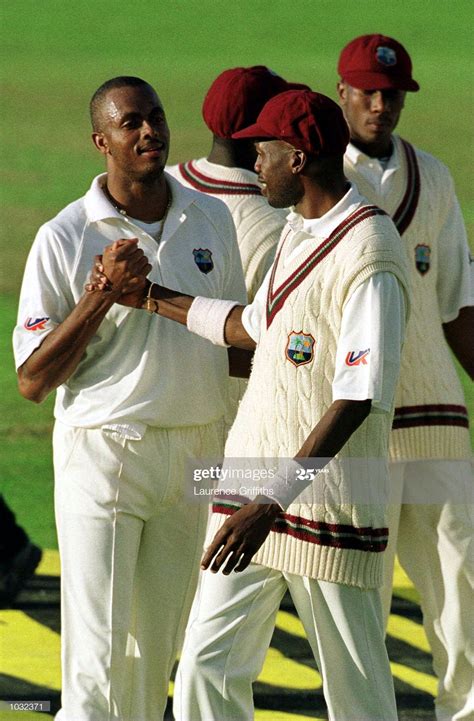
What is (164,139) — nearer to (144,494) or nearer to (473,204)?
(144,494)

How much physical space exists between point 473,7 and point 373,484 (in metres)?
3.27

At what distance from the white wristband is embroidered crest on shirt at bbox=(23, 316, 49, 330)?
13.6 inches

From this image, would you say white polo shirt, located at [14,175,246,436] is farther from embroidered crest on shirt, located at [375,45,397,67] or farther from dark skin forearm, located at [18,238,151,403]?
embroidered crest on shirt, located at [375,45,397,67]

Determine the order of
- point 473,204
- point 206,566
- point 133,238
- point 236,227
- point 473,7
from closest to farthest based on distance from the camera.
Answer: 1. point 206,566
2. point 133,238
3. point 236,227
4. point 473,7
5. point 473,204

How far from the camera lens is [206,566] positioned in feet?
11.2

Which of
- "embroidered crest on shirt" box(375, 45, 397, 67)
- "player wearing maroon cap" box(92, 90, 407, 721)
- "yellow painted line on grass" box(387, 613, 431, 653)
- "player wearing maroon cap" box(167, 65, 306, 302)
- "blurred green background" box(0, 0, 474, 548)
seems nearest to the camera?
"player wearing maroon cap" box(92, 90, 407, 721)

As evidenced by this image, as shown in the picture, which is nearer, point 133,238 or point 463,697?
point 133,238

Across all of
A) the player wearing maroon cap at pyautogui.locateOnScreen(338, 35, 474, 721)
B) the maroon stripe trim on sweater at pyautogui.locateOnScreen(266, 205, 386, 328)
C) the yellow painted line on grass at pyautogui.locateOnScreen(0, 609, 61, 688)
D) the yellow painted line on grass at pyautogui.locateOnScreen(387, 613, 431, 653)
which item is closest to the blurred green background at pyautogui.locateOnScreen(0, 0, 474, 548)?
the yellow painted line on grass at pyautogui.locateOnScreen(0, 609, 61, 688)

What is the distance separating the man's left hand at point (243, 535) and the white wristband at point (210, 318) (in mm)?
621

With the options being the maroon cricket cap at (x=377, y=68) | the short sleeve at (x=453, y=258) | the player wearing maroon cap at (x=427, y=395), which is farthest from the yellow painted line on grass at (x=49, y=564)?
the maroon cricket cap at (x=377, y=68)

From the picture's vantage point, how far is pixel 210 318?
12.7ft

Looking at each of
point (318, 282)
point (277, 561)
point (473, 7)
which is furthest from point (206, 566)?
point (473, 7)

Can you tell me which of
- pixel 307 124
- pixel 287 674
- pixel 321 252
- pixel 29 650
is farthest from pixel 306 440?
pixel 29 650

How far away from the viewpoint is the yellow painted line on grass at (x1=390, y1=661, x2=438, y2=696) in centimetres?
500
